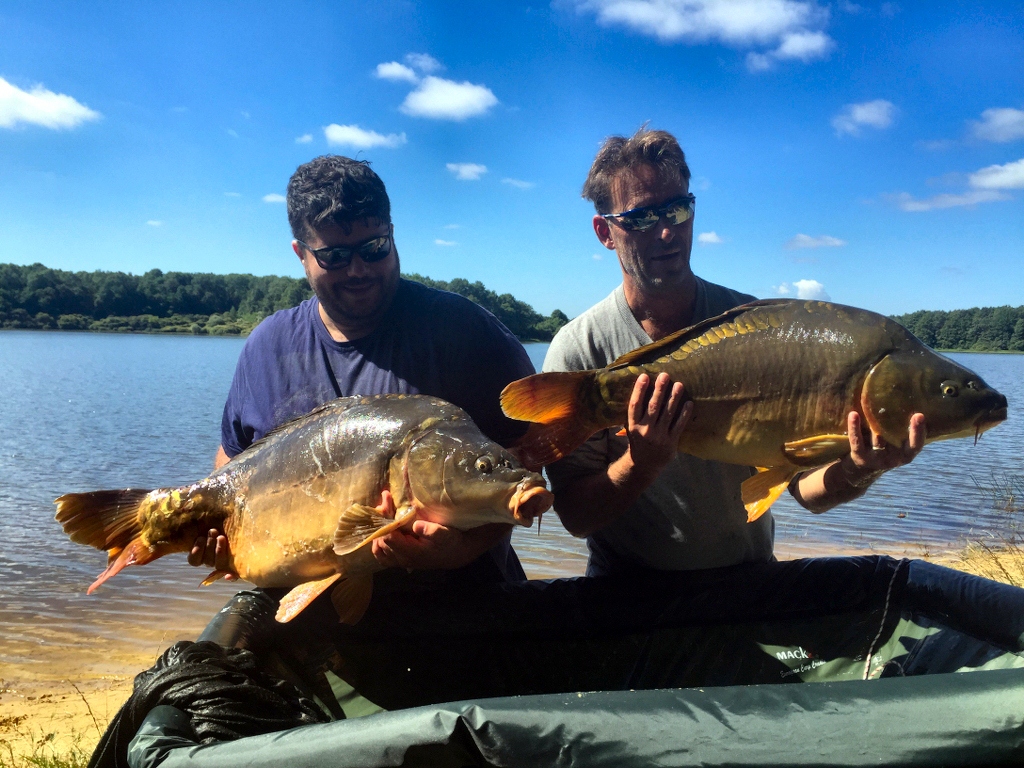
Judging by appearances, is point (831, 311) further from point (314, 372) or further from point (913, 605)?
point (314, 372)

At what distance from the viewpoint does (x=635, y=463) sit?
2.54m

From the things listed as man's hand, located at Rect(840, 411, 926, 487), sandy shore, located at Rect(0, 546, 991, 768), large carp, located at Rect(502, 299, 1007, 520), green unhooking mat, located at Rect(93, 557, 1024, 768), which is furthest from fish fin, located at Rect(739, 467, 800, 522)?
sandy shore, located at Rect(0, 546, 991, 768)

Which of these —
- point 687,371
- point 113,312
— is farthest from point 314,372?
point 113,312

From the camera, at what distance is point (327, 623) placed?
2.77 metres

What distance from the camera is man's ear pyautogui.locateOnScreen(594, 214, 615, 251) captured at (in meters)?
3.14

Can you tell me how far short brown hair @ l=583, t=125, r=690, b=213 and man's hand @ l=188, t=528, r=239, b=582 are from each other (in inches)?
77.8

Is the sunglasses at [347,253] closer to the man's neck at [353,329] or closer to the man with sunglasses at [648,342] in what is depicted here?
the man's neck at [353,329]

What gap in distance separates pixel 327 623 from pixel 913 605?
7.52ft

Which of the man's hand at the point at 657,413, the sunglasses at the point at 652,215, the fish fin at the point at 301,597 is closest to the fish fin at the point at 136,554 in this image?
the fish fin at the point at 301,597

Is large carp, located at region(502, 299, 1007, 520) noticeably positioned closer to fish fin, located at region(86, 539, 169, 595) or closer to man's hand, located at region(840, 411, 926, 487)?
man's hand, located at region(840, 411, 926, 487)

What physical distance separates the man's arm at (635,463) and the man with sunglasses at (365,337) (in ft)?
1.05

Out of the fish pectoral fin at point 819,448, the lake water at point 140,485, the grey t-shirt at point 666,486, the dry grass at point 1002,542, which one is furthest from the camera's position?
the dry grass at point 1002,542

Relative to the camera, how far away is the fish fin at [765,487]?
7.80ft

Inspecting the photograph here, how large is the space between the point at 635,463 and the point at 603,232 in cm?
114
